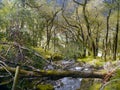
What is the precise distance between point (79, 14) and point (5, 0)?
10.4 meters

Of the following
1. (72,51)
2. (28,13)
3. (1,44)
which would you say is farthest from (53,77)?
(28,13)

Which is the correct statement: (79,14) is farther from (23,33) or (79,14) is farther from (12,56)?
(12,56)

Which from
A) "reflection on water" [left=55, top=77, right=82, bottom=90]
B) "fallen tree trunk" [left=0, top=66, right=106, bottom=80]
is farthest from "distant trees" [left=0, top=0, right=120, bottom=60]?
"fallen tree trunk" [left=0, top=66, right=106, bottom=80]

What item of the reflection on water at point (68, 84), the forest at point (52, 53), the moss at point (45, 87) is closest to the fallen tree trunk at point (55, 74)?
the forest at point (52, 53)

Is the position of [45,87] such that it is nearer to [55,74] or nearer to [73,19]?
[55,74]

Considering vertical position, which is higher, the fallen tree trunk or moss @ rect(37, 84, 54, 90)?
the fallen tree trunk

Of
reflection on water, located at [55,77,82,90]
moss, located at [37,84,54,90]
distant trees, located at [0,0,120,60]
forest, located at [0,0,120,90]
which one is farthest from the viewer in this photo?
distant trees, located at [0,0,120,60]

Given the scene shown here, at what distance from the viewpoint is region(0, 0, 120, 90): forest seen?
8938 millimetres

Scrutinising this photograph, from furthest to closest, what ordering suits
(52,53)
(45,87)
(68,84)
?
(52,53) < (68,84) < (45,87)

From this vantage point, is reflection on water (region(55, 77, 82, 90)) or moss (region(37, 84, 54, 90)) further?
reflection on water (region(55, 77, 82, 90))

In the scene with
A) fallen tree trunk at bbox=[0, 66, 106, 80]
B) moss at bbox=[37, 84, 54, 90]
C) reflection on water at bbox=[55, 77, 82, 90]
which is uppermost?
fallen tree trunk at bbox=[0, 66, 106, 80]

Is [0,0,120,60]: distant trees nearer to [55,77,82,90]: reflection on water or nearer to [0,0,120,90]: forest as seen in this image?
[0,0,120,90]: forest

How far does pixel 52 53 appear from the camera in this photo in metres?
28.4


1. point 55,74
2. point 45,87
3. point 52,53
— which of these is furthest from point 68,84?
point 52,53
